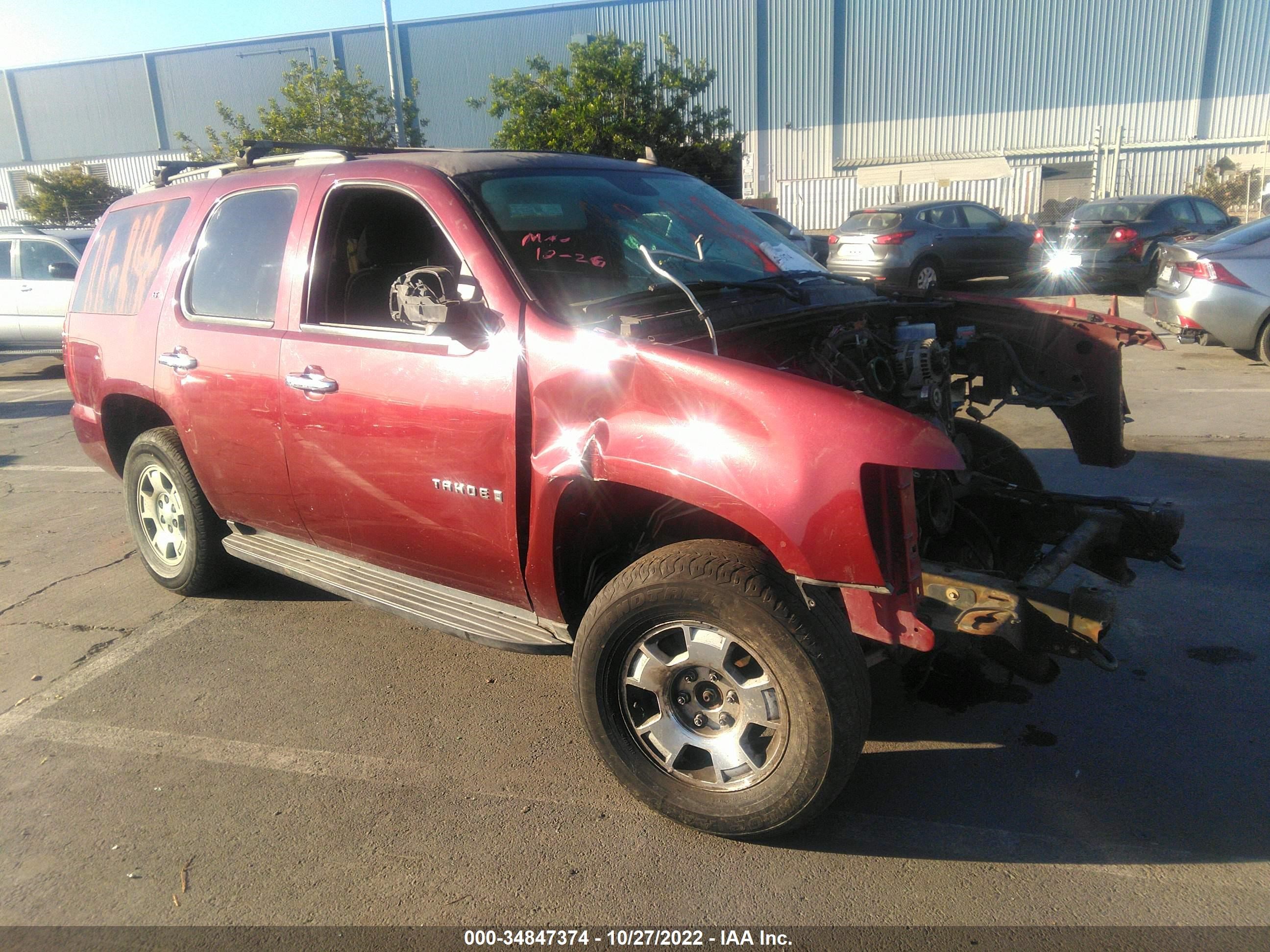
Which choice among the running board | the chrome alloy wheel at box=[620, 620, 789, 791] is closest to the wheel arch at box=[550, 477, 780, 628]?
the running board

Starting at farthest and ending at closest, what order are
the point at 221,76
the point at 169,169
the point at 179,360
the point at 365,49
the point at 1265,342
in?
1. the point at 221,76
2. the point at 365,49
3. the point at 1265,342
4. the point at 169,169
5. the point at 179,360

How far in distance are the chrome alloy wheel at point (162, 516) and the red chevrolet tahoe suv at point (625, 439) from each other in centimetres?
4

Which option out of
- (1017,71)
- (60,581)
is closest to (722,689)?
(60,581)

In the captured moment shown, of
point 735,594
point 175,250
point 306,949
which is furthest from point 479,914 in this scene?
point 175,250

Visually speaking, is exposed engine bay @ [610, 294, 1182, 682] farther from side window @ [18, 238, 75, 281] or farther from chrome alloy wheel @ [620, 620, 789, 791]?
side window @ [18, 238, 75, 281]

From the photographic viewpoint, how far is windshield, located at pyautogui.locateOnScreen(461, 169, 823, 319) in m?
3.33

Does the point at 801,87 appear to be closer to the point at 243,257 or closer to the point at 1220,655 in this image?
the point at 243,257

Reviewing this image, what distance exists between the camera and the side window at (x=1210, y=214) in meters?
16.1

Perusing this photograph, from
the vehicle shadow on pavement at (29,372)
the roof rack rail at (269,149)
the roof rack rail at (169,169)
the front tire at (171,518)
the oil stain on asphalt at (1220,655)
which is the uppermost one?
the roof rack rail at (269,149)

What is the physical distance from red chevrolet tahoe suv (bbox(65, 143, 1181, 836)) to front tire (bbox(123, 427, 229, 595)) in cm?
3

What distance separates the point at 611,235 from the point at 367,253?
1.09 m

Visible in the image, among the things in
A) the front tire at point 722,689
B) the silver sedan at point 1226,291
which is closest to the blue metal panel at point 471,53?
the silver sedan at point 1226,291

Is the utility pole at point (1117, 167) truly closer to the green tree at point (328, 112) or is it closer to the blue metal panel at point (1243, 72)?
the blue metal panel at point (1243, 72)

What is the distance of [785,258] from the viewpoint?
409cm
